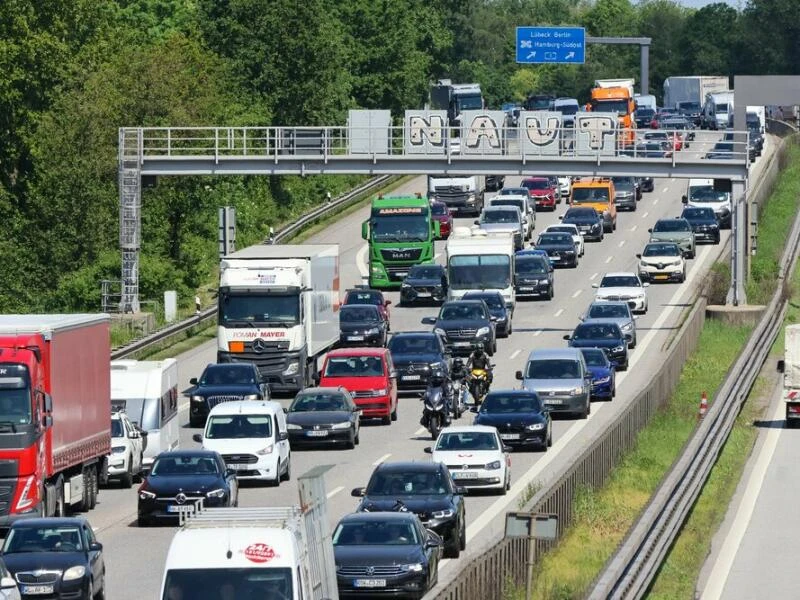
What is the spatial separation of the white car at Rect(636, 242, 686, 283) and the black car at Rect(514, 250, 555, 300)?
527cm

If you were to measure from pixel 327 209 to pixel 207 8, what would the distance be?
23.4 metres

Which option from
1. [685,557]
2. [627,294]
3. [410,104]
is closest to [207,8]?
[410,104]

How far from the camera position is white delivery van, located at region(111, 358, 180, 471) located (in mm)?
40500

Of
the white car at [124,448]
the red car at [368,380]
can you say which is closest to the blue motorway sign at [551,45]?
the red car at [368,380]

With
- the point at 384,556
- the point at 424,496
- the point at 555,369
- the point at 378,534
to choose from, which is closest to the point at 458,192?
the point at 555,369

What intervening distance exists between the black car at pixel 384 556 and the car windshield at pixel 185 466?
6.97 meters

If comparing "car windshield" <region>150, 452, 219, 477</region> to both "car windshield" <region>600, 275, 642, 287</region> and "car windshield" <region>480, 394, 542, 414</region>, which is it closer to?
"car windshield" <region>480, 394, 542, 414</region>

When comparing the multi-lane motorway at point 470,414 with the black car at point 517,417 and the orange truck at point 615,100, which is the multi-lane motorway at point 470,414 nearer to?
the black car at point 517,417

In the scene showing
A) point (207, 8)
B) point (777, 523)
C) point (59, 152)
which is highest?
point (207, 8)

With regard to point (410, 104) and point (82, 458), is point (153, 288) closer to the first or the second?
point (82, 458)

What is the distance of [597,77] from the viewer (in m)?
174

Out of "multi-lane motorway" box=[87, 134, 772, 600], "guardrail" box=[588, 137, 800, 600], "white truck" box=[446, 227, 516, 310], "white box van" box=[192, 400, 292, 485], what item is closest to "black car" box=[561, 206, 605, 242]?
"multi-lane motorway" box=[87, 134, 772, 600]

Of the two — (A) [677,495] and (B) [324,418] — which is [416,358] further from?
(A) [677,495]

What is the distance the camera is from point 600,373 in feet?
161
